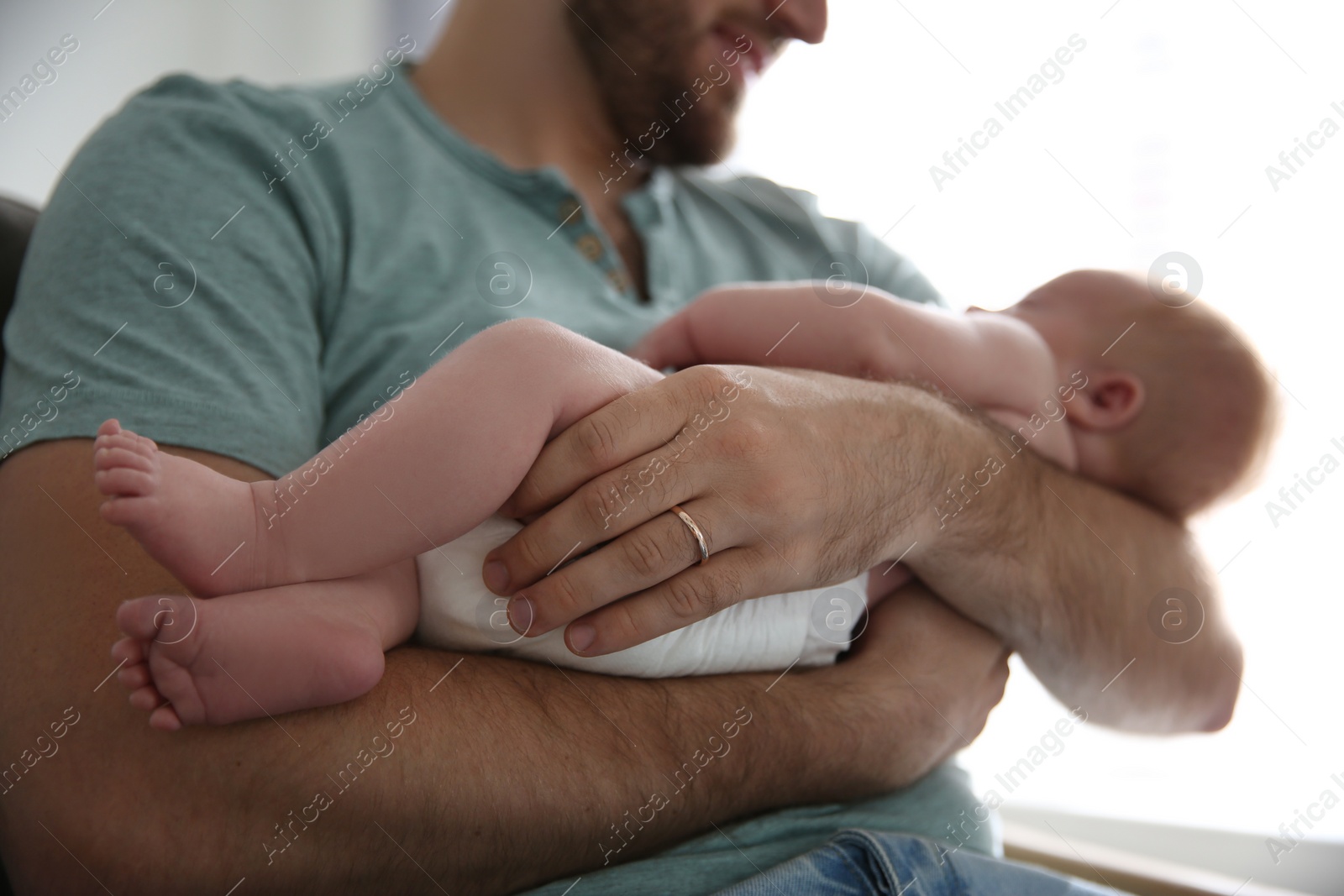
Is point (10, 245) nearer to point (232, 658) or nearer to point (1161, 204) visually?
point (232, 658)

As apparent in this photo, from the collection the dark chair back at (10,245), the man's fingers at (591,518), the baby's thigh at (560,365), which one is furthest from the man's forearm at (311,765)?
the dark chair back at (10,245)

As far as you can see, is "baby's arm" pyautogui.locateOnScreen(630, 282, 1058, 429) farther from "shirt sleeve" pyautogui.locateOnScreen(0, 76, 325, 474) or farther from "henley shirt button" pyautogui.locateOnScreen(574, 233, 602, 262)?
"shirt sleeve" pyautogui.locateOnScreen(0, 76, 325, 474)

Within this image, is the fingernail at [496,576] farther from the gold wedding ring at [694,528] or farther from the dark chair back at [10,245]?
the dark chair back at [10,245]

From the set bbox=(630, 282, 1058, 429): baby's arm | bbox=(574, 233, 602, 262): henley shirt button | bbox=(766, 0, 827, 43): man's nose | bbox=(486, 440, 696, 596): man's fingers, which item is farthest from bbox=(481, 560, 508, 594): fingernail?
bbox=(766, 0, 827, 43): man's nose

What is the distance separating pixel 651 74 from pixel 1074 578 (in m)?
0.99

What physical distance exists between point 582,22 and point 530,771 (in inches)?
46.7

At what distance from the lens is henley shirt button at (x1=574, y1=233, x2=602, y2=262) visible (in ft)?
3.84

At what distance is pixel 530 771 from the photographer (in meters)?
0.66

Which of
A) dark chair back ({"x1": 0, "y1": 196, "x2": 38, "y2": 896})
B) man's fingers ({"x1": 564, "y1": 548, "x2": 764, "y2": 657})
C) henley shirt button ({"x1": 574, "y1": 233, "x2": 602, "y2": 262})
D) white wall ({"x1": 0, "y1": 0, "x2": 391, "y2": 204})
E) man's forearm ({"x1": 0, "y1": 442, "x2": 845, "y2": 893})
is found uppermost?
henley shirt button ({"x1": 574, "y1": 233, "x2": 602, "y2": 262})

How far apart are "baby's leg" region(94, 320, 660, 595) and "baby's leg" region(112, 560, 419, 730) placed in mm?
30

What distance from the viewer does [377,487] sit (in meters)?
0.61

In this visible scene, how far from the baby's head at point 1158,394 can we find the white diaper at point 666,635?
0.44m

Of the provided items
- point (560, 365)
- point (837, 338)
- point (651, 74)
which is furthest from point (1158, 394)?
point (651, 74)

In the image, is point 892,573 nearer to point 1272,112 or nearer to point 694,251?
point 694,251
